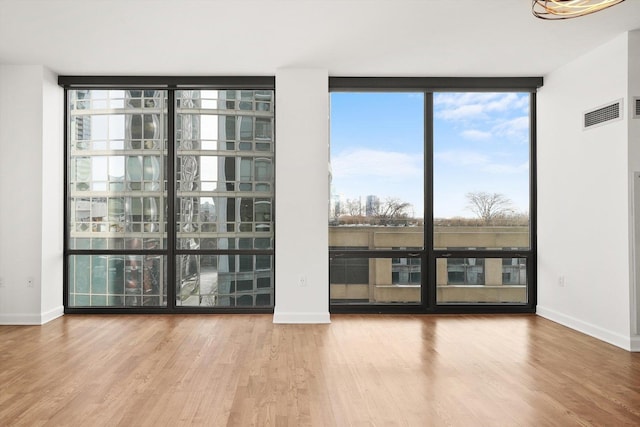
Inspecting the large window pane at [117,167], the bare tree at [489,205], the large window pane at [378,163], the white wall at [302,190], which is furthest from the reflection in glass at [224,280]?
the bare tree at [489,205]

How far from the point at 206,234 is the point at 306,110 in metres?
1.98

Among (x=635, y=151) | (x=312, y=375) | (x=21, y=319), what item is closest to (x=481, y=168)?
(x=635, y=151)

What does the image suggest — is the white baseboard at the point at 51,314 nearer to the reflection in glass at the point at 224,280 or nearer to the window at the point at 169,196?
the window at the point at 169,196

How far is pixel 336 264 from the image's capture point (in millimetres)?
5930

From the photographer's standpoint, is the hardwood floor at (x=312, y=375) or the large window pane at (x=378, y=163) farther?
the large window pane at (x=378, y=163)

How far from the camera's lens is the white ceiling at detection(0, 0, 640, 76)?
392 centimetres

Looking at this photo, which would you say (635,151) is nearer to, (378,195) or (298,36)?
(378,195)

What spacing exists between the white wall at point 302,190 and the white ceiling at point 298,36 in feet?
0.91

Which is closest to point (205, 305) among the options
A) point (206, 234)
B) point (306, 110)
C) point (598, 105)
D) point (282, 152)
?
point (206, 234)

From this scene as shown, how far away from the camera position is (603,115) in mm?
4695

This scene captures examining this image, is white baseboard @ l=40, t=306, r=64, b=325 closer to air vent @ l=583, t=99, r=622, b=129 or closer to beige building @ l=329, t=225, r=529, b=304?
beige building @ l=329, t=225, r=529, b=304

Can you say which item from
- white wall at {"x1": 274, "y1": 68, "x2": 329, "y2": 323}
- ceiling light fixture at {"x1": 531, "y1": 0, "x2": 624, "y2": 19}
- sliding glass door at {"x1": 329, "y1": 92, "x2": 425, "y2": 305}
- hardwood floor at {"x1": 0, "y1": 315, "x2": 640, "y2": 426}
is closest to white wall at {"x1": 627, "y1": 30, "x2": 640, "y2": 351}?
hardwood floor at {"x1": 0, "y1": 315, "x2": 640, "y2": 426}

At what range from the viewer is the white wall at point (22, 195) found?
5.34m

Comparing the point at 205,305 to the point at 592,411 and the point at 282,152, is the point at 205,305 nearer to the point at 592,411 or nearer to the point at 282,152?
the point at 282,152
